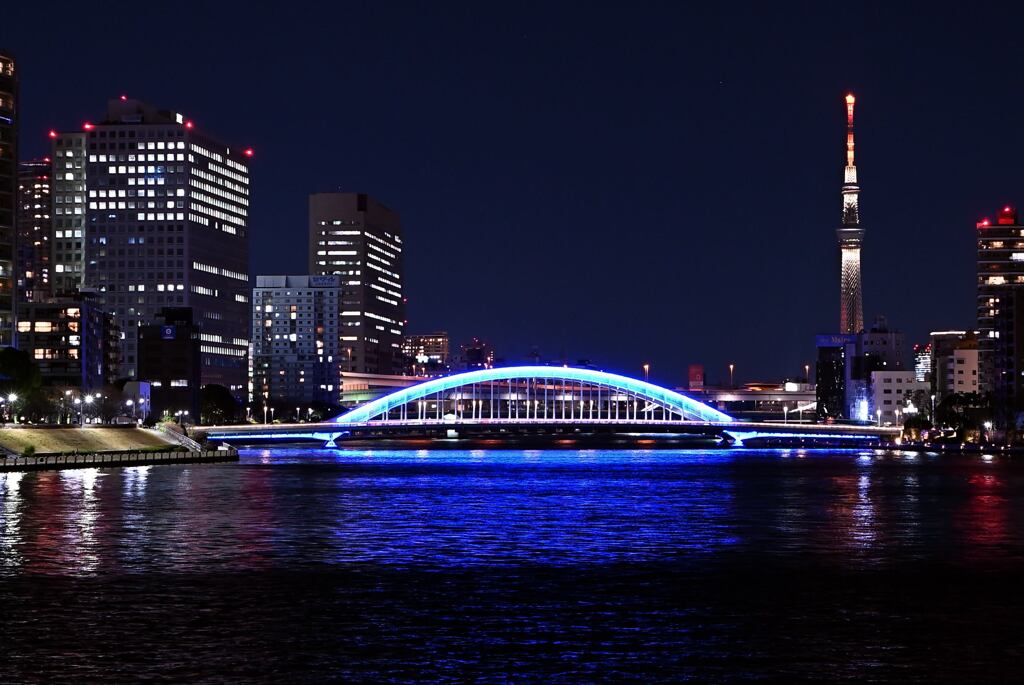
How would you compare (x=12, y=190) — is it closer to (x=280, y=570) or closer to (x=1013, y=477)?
(x=1013, y=477)

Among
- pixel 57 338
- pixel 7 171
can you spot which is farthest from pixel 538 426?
pixel 7 171

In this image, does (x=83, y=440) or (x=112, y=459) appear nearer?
(x=112, y=459)

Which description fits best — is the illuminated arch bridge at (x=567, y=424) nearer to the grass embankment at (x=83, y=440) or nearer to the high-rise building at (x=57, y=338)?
the high-rise building at (x=57, y=338)

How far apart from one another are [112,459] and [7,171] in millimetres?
34256

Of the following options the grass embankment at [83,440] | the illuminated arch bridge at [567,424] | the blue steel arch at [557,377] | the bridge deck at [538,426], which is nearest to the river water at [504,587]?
the grass embankment at [83,440]

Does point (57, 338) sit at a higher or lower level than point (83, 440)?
higher

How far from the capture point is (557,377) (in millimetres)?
196500

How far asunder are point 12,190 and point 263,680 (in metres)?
115

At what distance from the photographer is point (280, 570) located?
Answer: 41469 mm

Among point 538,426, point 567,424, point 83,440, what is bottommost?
point 83,440

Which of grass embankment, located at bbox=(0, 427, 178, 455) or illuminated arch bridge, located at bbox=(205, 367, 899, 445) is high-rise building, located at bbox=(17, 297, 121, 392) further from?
grass embankment, located at bbox=(0, 427, 178, 455)

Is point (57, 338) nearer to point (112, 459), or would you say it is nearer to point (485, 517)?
point (112, 459)

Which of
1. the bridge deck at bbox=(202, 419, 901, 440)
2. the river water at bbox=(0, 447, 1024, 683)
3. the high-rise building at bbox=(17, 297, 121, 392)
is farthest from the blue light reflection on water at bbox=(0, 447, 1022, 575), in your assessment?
the high-rise building at bbox=(17, 297, 121, 392)

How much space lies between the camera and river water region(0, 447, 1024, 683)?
27688 mm
